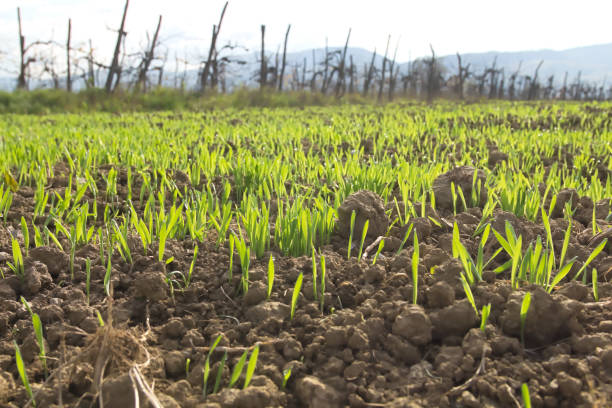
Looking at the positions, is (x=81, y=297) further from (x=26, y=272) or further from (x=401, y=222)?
(x=401, y=222)

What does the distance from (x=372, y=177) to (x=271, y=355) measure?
1.56m

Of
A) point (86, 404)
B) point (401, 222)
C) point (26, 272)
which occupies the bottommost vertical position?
point (86, 404)

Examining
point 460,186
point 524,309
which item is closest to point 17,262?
point 524,309

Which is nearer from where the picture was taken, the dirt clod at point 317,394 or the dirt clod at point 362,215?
the dirt clod at point 317,394

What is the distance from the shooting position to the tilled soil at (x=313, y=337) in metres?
0.92

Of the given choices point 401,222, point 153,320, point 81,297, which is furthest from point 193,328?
point 401,222

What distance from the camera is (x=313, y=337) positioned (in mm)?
1138

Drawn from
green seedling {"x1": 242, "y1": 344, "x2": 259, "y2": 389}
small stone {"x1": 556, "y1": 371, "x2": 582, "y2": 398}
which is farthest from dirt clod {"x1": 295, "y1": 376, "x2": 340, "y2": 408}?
small stone {"x1": 556, "y1": 371, "x2": 582, "y2": 398}

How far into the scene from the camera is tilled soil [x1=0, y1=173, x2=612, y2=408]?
3.02 ft

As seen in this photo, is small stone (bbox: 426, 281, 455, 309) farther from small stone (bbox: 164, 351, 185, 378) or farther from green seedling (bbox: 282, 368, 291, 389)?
small stone (bbox: 164, 351, 185, 378)

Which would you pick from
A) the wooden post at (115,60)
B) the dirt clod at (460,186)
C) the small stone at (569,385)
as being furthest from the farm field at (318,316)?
the wooden post at (115,60)

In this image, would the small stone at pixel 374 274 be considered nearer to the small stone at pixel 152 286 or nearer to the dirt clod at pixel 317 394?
the dirt clod at pixel 317 394

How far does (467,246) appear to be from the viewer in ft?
5.38

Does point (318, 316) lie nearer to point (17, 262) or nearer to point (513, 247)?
point (513, 247)
